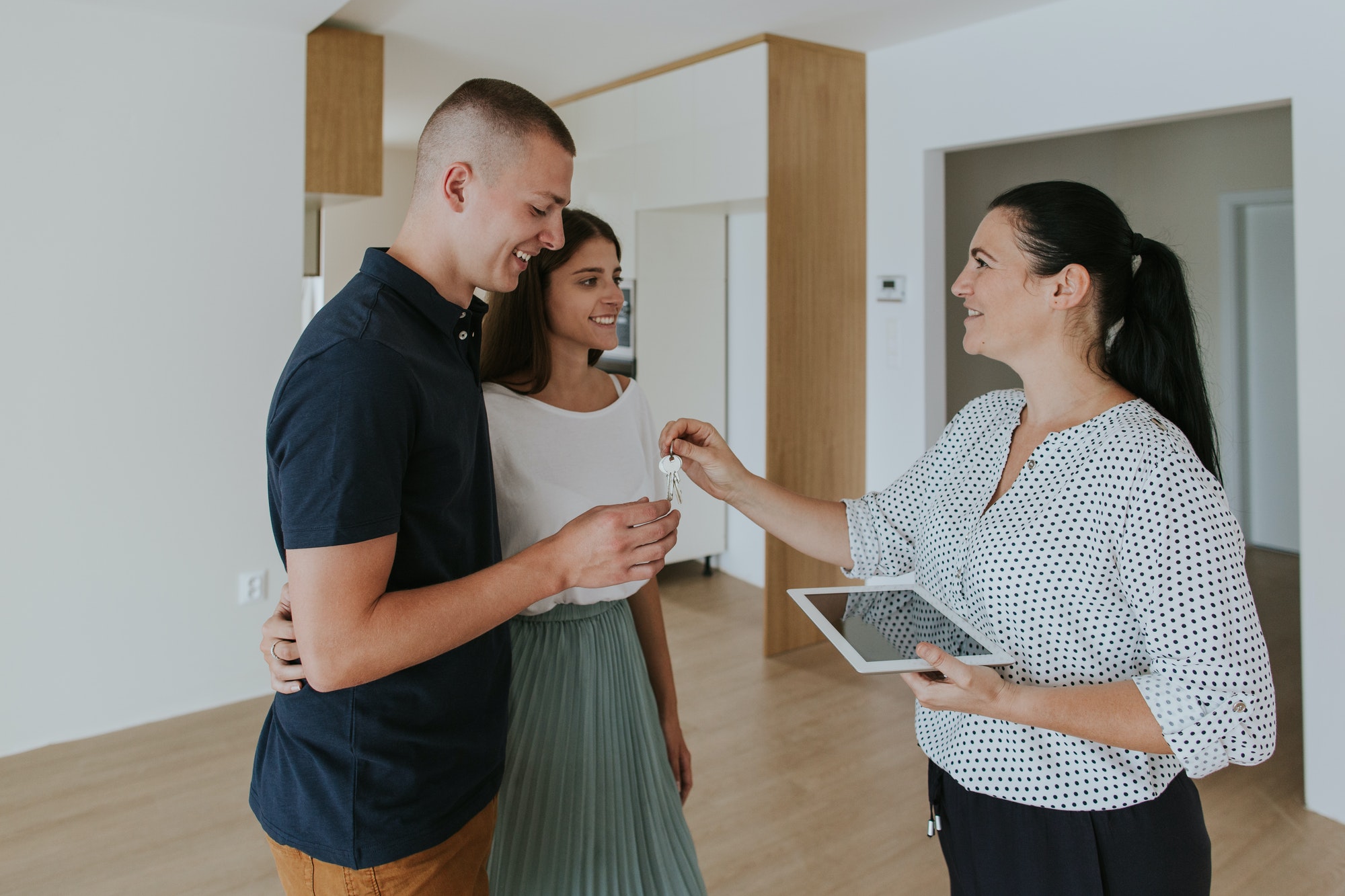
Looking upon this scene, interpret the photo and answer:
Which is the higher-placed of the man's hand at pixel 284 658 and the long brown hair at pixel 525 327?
the long brown hair at pixel 525 327

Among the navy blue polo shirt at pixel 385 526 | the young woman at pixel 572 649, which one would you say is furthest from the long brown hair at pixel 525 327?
the navy blue polo shirt at pixel 385 526

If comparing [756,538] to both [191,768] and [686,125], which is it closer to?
[686,125]

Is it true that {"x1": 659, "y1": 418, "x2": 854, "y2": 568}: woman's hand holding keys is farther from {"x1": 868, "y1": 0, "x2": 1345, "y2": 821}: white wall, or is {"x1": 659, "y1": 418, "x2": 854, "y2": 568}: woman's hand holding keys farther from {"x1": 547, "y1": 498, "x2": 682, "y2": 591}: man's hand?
{"x1": 868, "y1": 0, "x2": 1345, "y2": 821}: white wall

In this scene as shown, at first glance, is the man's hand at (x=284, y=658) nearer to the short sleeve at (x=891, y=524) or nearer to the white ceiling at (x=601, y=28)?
the short sleeve at (x=891, y=524)

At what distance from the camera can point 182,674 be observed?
3.81 m

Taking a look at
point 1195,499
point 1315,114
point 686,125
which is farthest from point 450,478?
point 686,125

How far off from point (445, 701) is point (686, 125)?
3.94m

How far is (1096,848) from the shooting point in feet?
4.33

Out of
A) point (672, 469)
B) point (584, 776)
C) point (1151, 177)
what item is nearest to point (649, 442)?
point (672, 469)

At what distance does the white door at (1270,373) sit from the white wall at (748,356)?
325cm

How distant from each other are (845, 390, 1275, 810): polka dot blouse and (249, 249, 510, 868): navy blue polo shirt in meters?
0.75

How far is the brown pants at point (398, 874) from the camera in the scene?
1.21 meters

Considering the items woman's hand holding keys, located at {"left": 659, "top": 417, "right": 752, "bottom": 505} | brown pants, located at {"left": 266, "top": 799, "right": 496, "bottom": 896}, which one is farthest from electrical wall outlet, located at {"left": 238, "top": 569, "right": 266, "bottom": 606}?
brown pants, located at {"left": 266, "top": 799, "right": 496, "bottom": 896}

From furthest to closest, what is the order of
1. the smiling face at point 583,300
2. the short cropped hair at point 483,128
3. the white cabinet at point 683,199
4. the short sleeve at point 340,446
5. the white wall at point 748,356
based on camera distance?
the white wall at point 748,356, the white cabinet at point 683,199, the smiling face at point 583,300, the short cropped hair at point 483,128, the short sleeve at point 340,446
